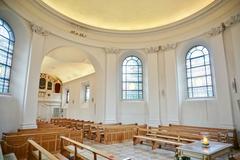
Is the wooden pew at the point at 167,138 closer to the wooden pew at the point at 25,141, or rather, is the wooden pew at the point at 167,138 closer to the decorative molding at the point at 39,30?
the wooden pew at the point at 25,141

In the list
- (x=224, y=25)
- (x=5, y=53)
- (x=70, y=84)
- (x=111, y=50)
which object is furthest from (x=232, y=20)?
(x=70, y=84)

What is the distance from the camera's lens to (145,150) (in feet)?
20.8

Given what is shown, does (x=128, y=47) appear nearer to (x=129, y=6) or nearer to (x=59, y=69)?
(x=129, y=6)

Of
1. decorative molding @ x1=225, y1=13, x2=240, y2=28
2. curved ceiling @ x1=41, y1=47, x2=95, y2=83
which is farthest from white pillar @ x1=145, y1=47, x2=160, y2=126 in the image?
curved ceiling @ x1=41, y1=47, x2=95, y2=83

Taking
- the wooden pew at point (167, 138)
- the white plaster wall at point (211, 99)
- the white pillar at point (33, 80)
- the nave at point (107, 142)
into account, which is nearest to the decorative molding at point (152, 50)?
the white plaster wall at point (211, 99)

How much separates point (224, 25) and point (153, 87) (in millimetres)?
4707

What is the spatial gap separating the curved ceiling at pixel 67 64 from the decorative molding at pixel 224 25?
25.1 feet

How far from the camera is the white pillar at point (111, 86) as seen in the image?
10141 mm

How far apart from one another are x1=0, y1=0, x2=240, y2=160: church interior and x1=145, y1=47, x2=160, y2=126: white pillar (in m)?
0.06

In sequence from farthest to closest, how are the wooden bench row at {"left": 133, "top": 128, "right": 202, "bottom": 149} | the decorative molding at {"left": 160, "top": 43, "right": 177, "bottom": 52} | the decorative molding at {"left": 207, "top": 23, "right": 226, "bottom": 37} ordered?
the decorative molding at {"left": 160, "top": 43, "right": 177, "bottom": 52} → the decorative molding at {"left": 207, "top": 23, "right": 226, "bottom": 37} → the wooden bench row at {"left": 133, "top": 128, "right": 202, "bottom": 149}

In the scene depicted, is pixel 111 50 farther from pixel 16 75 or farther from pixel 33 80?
pixel 16 75

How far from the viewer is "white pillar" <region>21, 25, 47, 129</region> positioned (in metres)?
7.19

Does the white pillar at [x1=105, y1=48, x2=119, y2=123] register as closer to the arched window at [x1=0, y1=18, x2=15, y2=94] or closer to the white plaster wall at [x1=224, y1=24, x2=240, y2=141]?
the arched window at [x1=0, y1=18, x2=15, y2=94]

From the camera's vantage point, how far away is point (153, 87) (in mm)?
9945
